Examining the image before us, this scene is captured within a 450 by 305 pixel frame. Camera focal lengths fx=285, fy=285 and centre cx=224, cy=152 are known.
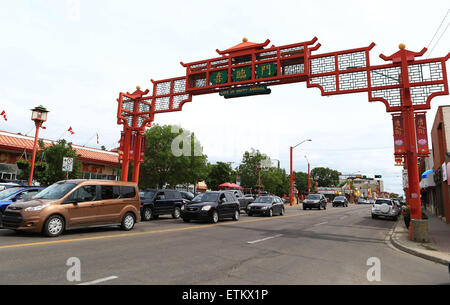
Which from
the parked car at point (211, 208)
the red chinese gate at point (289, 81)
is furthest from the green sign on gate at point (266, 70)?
the parked car at point (211, 208)

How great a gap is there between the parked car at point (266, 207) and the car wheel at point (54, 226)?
14.2 meters

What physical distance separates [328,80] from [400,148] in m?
4.85

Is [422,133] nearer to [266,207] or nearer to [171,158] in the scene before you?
[266,207]

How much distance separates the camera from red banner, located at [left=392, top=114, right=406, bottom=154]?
13.3m

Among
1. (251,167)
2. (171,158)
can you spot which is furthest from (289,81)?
(251,167)

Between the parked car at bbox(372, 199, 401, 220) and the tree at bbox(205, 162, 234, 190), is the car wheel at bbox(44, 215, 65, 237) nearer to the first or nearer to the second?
the parked car at bbox(372, 199, 401, 220)

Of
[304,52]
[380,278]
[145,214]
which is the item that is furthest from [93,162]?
[380,278]

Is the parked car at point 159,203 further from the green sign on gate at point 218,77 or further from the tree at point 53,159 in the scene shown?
the tree at point 53,159

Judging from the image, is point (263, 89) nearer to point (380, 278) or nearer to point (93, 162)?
point (380, 278)

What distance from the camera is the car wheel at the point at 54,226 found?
29.1 feet

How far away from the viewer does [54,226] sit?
908 cm

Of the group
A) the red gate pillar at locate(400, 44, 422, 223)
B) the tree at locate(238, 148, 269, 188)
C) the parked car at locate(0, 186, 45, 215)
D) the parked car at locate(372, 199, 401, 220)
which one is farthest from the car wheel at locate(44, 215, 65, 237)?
the tree at locate(238, 148, 269, 188)

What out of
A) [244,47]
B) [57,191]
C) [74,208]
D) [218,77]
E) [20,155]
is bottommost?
[74,208]

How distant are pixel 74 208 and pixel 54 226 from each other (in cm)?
79
